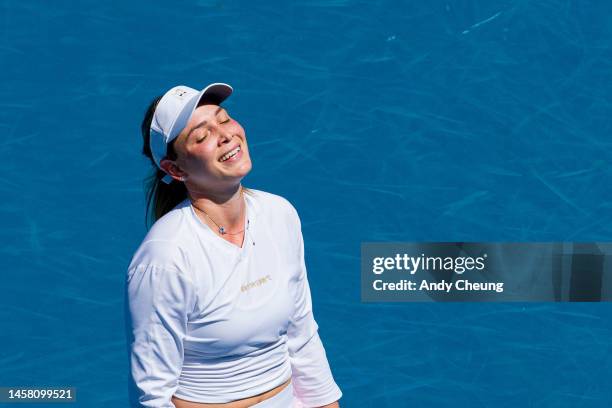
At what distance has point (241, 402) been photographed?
8.00ft

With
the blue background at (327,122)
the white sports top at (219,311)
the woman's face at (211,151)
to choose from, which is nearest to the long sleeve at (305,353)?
the white sports top at (219,311)

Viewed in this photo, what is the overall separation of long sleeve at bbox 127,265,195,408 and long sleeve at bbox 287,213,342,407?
1.07 ft

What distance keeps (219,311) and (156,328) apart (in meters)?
0.14

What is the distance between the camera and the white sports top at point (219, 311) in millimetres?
2246

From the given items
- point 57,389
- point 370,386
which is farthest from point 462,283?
point 57,389

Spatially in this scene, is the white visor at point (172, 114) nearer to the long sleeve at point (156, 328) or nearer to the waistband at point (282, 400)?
the long sleeve at point (156, 328)

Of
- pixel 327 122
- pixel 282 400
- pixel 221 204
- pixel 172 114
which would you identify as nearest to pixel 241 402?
pixel 282 400

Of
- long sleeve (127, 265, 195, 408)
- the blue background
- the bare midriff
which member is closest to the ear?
long sleeve (127, 265, 195, 408)

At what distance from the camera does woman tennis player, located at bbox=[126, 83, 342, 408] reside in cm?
226

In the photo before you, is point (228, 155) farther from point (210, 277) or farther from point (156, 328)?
point (156, 328)

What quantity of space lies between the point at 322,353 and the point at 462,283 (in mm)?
1230

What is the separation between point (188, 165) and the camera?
237 cm

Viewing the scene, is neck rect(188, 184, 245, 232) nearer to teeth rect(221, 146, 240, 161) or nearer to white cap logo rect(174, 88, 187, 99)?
teeth rect(221, 146, 240, 161)

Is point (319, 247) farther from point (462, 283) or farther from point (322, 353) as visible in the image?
point (322, 353)
